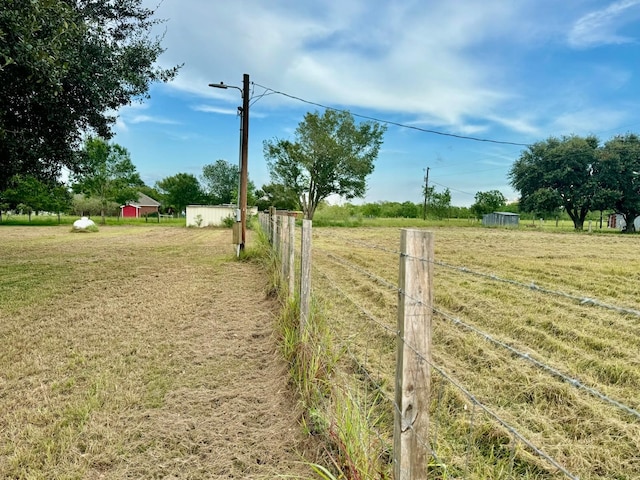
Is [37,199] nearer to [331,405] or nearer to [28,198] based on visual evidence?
[28,198]

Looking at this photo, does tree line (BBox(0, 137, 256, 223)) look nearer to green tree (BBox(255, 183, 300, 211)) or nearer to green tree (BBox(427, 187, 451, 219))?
green tree (BBox(255, 183, 300, 211))

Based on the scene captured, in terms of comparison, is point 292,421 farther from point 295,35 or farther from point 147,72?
point 295,35

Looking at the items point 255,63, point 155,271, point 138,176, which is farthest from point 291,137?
point 155,271

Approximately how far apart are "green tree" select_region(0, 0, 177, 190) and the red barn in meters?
50.6

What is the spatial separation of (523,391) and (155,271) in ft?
26.4

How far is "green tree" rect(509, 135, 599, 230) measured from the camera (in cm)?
3391

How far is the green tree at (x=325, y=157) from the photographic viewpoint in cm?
4078

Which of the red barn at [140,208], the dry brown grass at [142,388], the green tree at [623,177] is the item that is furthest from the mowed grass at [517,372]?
the red barn at [140,208]

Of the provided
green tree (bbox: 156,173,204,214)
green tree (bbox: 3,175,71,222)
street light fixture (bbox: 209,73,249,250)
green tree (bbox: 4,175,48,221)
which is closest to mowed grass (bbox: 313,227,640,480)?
street light fixture (bbox: 209,73,249,250)

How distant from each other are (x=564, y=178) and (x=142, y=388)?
40015mm

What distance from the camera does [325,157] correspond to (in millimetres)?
40594

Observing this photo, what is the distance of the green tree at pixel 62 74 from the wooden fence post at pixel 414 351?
5564mm

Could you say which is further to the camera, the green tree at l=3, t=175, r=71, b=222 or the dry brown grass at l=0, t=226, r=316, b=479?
the green tree at l=3, t=175, r=71, b=222

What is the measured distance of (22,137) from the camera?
6754mm
